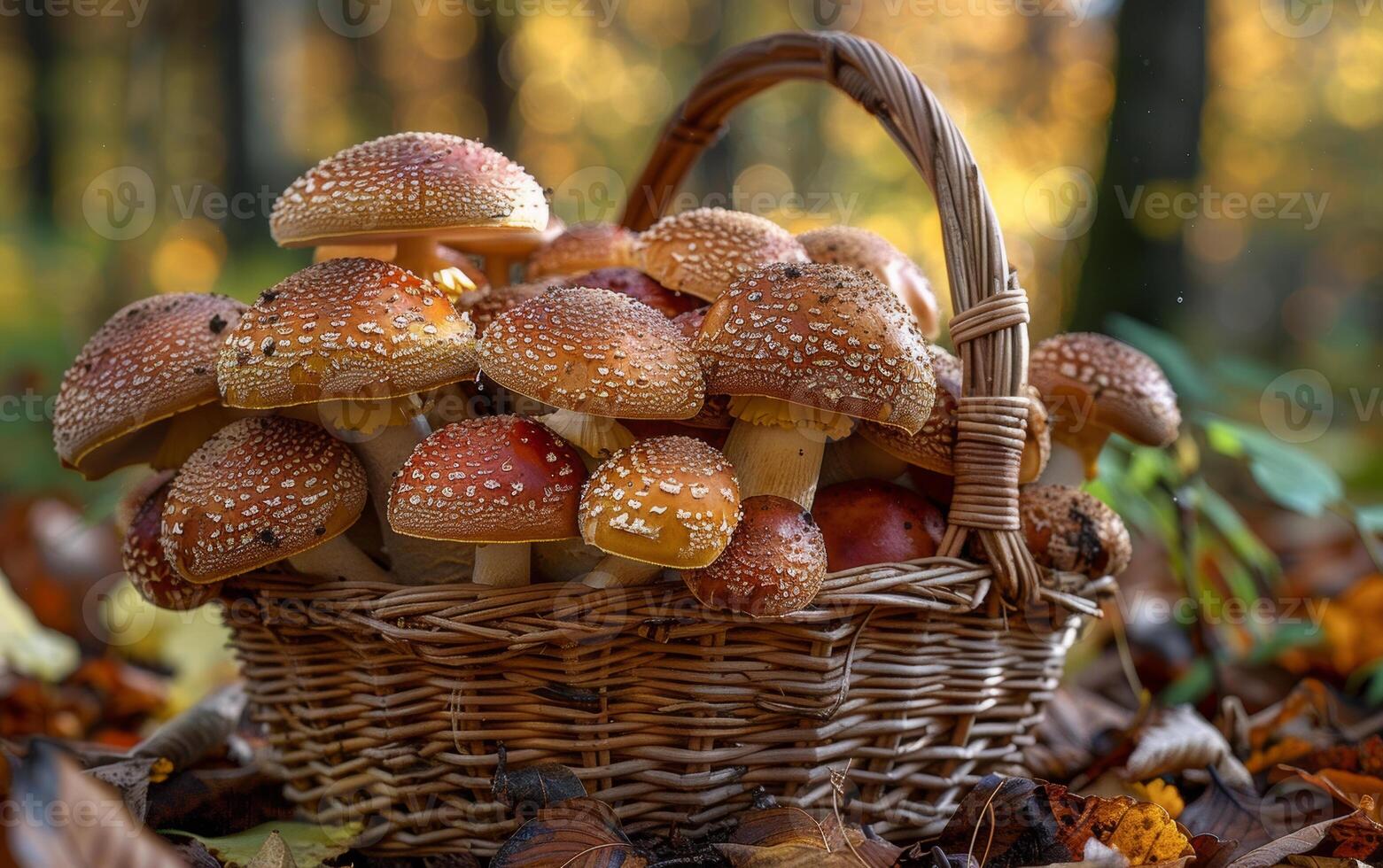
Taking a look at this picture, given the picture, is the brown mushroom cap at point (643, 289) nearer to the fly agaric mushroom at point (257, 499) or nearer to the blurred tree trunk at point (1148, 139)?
the fly agaric mushroom at point (257, 499)

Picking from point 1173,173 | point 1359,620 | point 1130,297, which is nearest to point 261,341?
point 1359,620

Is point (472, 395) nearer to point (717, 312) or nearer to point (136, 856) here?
point (717, 312)

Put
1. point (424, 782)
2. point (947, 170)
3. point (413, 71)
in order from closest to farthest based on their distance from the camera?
point (424, 782) → point (947, 170) → point (413, 71)

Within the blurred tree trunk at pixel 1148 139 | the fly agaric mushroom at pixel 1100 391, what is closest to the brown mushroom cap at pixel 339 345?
the fly agaric mushroom at pixel 1100 391

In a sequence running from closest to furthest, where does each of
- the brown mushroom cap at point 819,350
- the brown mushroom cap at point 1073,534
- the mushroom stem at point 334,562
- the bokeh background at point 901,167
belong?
the brown mushroom cap at point 819,350, the mushroom stem at point 334,562, the brown mushroom cap at point 1073,534, the bokeh background at point 901,167

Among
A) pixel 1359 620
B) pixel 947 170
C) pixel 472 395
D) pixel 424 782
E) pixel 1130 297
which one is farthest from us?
pixel 1130 297

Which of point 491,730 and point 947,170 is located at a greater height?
point 947,170

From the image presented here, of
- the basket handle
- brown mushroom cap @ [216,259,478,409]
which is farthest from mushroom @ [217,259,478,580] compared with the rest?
the basket handle
